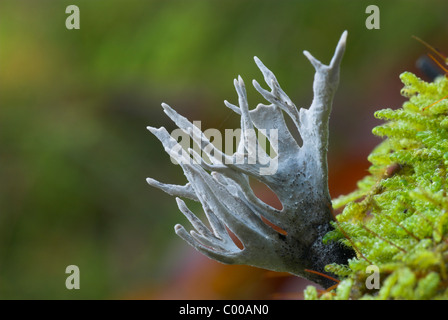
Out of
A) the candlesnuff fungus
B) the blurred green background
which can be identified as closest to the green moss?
the candlesnuff fungus

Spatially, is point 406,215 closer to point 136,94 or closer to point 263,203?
point 263,203

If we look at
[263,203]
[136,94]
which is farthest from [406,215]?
[136,94]

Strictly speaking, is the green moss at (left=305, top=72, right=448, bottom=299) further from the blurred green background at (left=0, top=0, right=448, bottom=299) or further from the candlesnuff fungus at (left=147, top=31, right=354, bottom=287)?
the blurred green background at (left=0, top=0, right=448, bottom=299)

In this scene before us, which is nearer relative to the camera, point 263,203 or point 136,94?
point 263,203

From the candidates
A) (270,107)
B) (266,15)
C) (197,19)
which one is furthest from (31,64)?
(270,107)

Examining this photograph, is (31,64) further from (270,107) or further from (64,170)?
(270,107)

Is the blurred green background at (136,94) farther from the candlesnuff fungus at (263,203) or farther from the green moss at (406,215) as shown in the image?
the candlesnuff fungus at (263,203)
